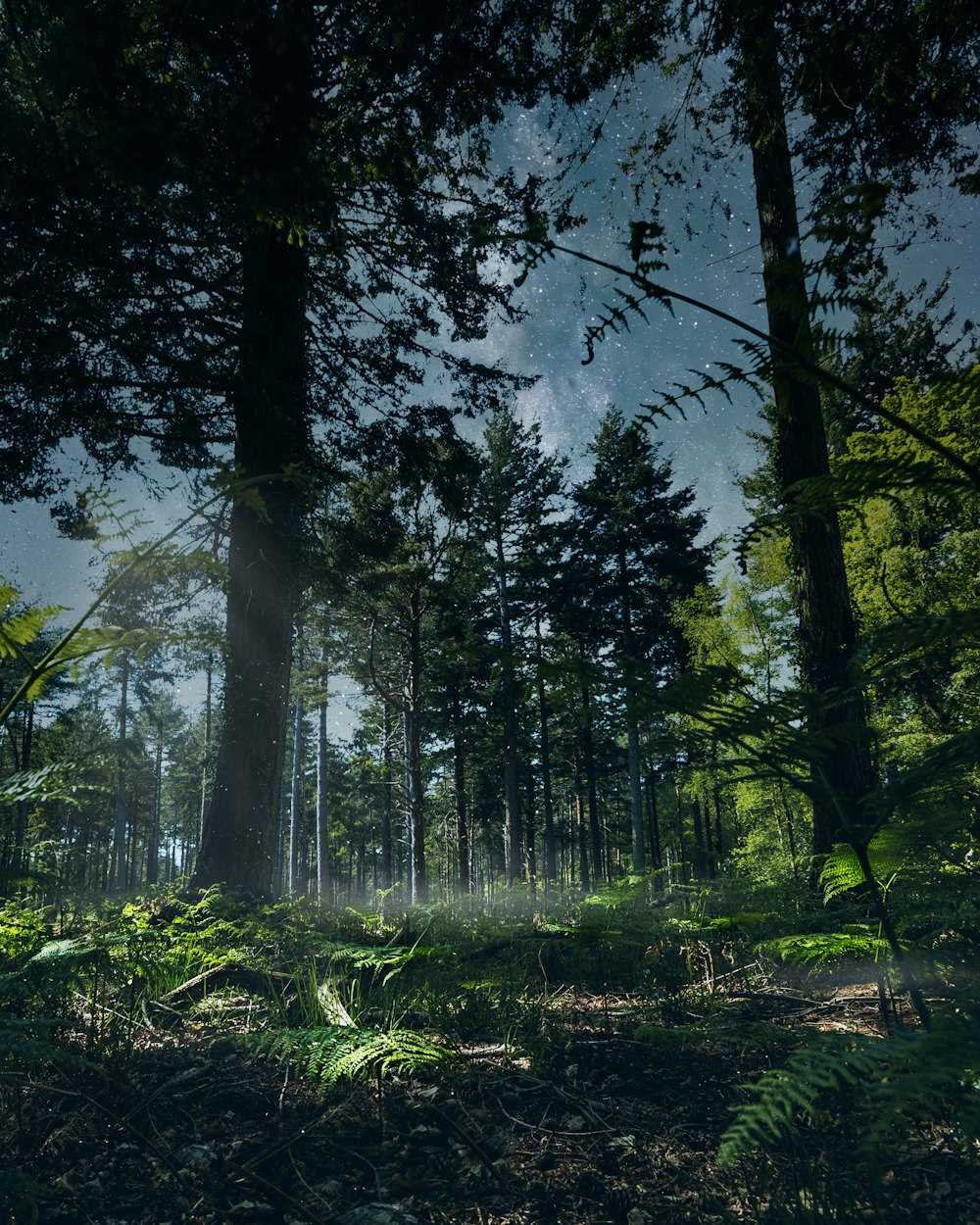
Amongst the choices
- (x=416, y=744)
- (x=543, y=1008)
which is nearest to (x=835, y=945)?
(x=543, y=1008)

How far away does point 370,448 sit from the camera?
7.71 m

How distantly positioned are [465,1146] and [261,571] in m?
5.51

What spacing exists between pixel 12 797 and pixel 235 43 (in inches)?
197

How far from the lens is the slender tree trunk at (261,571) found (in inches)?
232

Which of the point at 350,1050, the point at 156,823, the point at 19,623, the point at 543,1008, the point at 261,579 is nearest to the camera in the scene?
the point at 19,623

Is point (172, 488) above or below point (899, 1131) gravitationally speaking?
above

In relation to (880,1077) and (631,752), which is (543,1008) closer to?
(880,1077)

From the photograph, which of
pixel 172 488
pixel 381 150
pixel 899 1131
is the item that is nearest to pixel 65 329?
pixel 172 488

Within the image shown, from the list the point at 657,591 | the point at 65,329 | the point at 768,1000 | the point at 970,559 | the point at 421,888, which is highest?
the point at 657,591

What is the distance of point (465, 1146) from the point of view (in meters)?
1.90

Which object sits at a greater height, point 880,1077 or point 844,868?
point 844,868

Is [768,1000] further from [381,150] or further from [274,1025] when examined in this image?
[381,150]

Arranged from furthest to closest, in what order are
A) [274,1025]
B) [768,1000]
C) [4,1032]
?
[768,1000], [274,1025], [4,1032]

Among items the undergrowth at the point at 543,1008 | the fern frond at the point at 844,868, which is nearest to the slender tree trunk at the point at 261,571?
the undergrowth at the point at 543,1008
